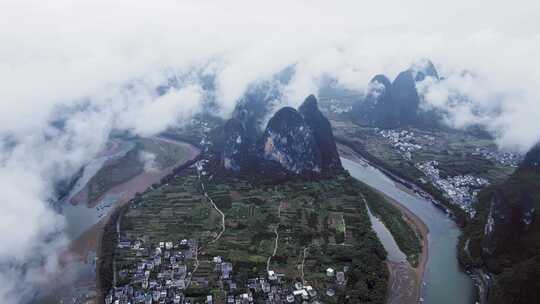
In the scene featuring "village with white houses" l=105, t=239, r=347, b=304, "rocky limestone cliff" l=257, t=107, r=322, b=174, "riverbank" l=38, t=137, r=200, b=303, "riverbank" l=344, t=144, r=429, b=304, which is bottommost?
"riverbank" l=38, t=137, r=200, b=303

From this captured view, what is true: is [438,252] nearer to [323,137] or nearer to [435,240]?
[435,240]

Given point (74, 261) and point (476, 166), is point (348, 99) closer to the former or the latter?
point (476, 166)

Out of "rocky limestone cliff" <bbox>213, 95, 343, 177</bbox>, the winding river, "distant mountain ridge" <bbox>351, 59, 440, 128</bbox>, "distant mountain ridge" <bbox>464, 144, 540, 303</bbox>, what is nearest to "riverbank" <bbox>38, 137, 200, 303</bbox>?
"rocky limestone cliff" <bbox>213, 95, 343, 177</bbox>

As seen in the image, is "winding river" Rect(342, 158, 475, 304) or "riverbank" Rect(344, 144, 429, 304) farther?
"winding river" Rect(342, 158, 475, 304)

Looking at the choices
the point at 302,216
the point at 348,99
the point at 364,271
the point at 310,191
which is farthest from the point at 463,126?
the point at 364,271

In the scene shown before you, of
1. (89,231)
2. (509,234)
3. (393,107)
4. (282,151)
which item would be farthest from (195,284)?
(393,107)

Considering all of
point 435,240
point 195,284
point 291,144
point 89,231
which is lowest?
point 89,231

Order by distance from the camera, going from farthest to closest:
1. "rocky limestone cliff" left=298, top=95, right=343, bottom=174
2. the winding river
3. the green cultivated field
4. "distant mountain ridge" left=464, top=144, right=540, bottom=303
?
1. "rocky limestone cliff" left=298, top=95, right=343, bottom=174
2. "distant mountain ridge" left=464, top=144, right=540, bottom=303
3. the green cultivated field
4. the winding river

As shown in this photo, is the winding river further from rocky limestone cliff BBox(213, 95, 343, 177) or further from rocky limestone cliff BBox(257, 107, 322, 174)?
rocky limestone cliff BBox(257, 107, 322, 174)
